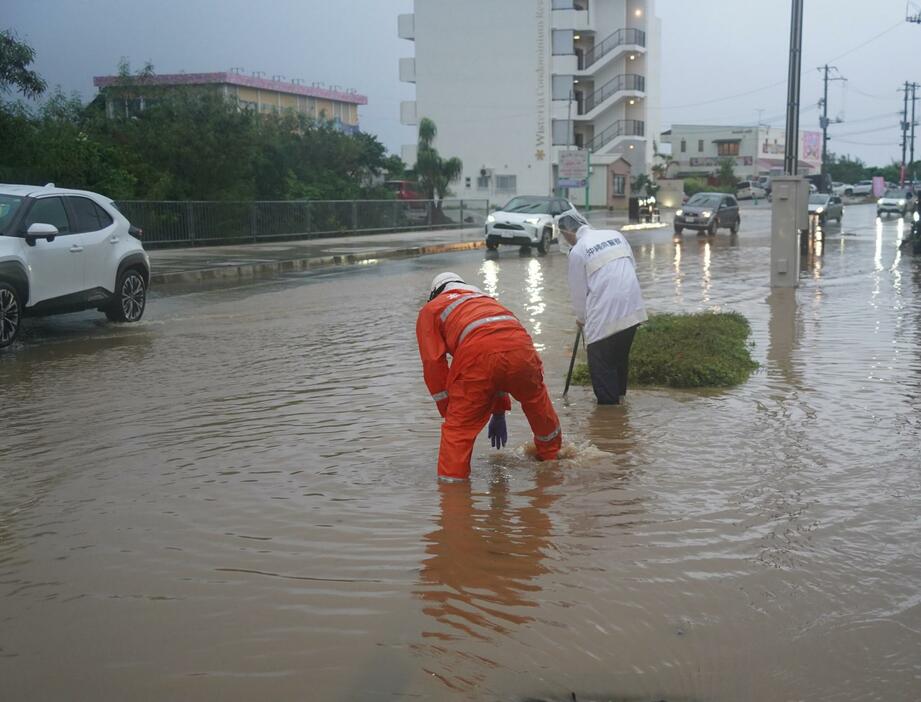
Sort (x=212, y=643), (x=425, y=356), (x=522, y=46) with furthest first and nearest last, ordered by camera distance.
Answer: (x=522, y=46) → (x=425, y=356) → (x=212, y=643)

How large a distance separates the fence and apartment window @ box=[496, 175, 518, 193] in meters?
27.2

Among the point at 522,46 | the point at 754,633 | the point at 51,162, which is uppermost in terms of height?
the point at 522,46

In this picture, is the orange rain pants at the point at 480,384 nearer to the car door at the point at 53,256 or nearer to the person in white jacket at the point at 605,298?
the person in white jacket at the point at 605,298

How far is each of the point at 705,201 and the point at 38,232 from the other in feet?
104

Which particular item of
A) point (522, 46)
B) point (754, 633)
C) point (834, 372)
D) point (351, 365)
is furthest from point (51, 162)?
point (522, 46)

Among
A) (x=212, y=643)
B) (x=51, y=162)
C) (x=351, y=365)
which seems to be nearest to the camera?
(x=212, y=643)

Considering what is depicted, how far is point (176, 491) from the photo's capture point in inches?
235

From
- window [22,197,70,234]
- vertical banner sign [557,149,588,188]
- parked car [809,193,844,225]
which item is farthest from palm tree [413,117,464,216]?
window [22,197,70,234]

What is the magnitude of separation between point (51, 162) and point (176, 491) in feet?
65.3

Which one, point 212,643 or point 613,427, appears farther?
point 613,427

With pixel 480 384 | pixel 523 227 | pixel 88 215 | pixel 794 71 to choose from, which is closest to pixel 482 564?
pixel 480 384

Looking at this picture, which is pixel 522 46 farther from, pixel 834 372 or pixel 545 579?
pixel 545 579

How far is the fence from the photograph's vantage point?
26.5 m

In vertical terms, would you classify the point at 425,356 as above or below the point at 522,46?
below
